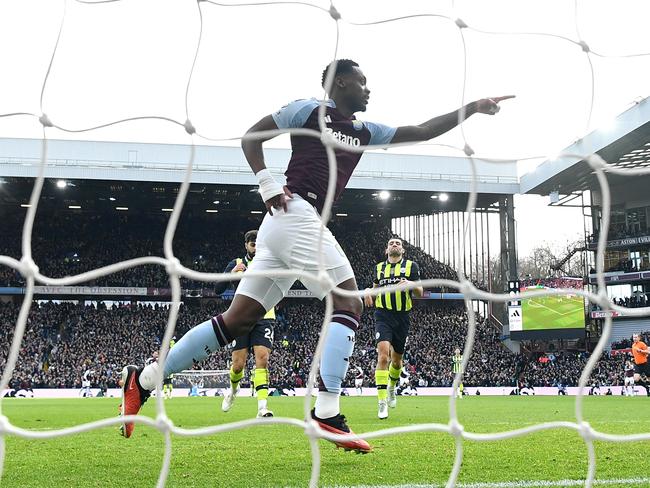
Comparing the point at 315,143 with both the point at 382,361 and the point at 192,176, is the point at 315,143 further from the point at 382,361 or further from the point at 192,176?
the point at 192,176

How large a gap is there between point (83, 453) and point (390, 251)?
165 inches

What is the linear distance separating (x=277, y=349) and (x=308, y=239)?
26.8 m

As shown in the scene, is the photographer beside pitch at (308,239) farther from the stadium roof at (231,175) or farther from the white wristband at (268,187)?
the stadium roof at (231,175)

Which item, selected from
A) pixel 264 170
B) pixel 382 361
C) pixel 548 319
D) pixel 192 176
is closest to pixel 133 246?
pixel 192 176

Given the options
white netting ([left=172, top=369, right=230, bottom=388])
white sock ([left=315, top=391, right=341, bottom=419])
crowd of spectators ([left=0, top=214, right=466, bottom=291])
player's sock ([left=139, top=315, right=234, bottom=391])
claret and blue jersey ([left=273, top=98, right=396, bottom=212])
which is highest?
crowd of spectators ([left=0, top=214, right=466, bottom=291])

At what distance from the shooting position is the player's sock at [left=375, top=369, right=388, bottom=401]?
7715mm

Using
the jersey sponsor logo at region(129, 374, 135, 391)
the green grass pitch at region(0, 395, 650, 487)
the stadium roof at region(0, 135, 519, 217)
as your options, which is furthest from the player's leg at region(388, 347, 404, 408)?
the stadium roof at region(0, 135, 519, 217)

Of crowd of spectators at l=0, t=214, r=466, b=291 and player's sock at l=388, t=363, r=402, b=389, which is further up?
crowd of spectators at l=0, t=214, r=466, b=291

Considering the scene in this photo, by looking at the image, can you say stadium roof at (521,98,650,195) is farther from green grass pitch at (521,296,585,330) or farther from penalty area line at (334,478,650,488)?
penalty area line at (334,478,650,488)

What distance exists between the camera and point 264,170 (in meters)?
3.67

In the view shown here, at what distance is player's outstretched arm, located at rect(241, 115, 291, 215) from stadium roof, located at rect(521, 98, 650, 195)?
19296 mm

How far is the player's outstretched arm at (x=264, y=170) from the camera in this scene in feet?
11.8

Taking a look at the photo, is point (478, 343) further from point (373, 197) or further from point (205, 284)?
point (205, 284)

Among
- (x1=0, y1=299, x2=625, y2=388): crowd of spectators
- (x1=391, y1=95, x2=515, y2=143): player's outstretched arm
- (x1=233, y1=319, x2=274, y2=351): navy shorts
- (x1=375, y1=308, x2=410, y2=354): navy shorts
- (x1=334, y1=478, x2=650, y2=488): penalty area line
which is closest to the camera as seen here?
(x1=334, y1=478, x2=650, y2=488): penalty area line
